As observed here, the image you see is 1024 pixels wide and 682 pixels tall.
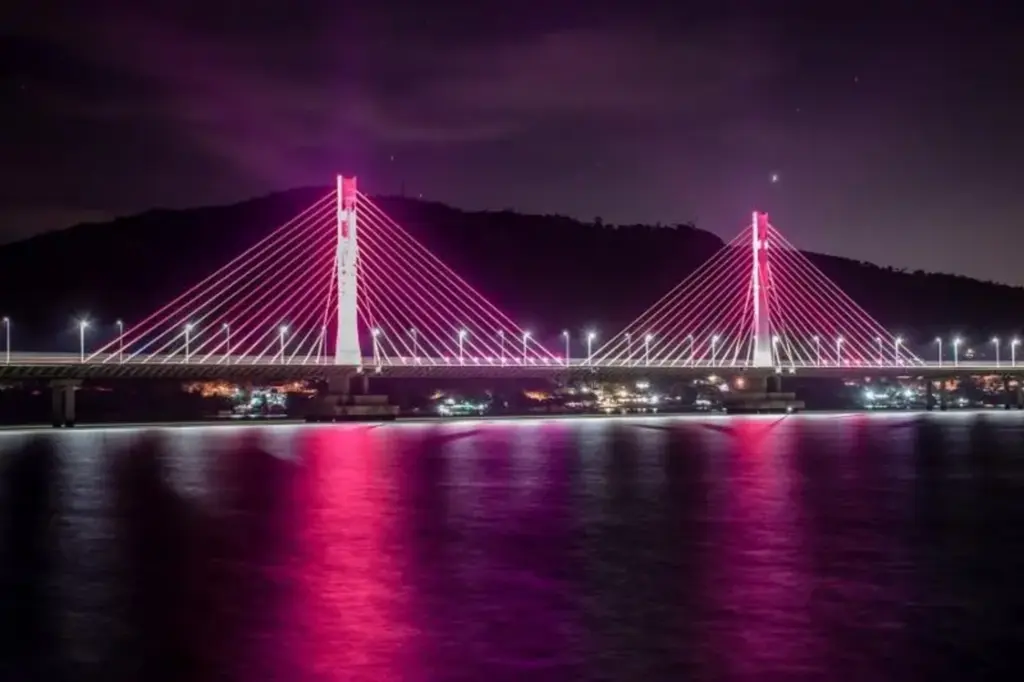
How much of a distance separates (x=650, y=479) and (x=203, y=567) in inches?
634

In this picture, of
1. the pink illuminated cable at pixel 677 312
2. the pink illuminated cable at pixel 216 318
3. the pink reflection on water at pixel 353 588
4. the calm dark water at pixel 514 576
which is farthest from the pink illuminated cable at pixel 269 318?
the pink reflection on water at pixel 353 588

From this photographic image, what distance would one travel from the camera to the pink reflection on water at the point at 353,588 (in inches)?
401

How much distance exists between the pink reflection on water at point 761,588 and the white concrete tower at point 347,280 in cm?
5470

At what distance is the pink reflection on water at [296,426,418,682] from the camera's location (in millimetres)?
10180

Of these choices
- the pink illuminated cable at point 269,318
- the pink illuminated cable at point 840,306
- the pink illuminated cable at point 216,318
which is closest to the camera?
the pink illuminated cable at point 216,318

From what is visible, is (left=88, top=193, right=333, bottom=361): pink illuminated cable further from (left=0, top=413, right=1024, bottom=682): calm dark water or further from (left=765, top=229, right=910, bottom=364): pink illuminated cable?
(left=765, top=229, right=910, bottom=364): pink illuminated cable

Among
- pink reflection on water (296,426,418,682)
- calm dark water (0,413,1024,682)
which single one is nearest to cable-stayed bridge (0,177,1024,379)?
calm dark water (0,413,1024,682)

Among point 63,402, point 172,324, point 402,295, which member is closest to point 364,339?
point 402,295

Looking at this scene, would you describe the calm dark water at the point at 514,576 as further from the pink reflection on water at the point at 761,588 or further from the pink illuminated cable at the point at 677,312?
the pink illuminated cable at the point at 677,312

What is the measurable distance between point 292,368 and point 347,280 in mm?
6614

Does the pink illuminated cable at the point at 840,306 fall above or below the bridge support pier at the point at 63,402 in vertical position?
above

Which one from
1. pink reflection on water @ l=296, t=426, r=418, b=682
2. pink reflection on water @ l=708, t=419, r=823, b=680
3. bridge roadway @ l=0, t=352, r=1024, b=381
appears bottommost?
pink reflection on water @ l=708, t=419, r=823, b=680

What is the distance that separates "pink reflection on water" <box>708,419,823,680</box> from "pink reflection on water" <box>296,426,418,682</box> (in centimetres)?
278

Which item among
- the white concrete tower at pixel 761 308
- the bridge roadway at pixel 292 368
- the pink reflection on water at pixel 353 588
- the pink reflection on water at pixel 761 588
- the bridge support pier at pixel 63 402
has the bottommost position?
the pink reflection on water at pixel 761 588
